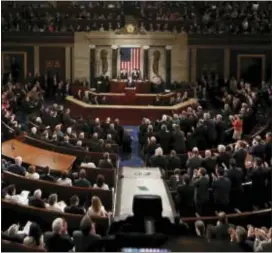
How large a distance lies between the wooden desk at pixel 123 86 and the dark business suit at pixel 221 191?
44.9ft

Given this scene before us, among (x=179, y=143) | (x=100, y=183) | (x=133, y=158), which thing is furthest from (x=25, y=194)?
(x=133, y=158)

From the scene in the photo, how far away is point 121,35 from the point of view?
2634cm

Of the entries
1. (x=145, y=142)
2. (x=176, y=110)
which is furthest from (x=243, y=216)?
(x=176, y=110)

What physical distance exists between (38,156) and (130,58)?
13975 mm

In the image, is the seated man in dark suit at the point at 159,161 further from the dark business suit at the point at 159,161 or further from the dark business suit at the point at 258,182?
the dark business suit at the point at 258,182

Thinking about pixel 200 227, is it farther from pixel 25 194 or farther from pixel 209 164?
pixel 209 164

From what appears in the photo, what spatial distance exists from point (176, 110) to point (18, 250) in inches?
605

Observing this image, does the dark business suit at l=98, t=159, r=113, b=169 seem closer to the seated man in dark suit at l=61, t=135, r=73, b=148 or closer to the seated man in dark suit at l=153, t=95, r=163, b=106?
the seated man in dark suit at l=61, t=135, r=73, b=148

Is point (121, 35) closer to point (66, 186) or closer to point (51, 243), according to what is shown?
point (66, 186)

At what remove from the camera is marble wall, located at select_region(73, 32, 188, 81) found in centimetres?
2645

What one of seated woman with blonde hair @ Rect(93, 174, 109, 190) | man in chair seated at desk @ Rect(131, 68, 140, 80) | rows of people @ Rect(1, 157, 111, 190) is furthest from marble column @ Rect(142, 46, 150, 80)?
seated woman with blonde hair @ Rect(93, 174, 109, 190)

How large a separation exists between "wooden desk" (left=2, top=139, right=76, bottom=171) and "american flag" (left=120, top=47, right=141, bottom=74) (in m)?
12.6

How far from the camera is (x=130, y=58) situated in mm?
26859

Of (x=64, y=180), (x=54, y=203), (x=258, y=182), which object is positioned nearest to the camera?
(x=54, y=203)
